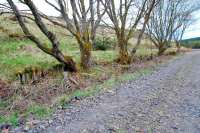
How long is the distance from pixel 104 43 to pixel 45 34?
20.4 metres

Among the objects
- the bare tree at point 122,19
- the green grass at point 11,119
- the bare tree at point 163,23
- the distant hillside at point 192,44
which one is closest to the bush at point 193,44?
the distant hillside at point 192,44

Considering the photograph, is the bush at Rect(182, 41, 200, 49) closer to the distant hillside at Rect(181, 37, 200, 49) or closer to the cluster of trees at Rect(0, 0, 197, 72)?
the distant hillside at Rect(181, 37, 200, 49)

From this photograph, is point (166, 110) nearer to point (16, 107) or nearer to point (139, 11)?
point (16, 107)

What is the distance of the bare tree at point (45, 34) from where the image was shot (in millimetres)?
11102

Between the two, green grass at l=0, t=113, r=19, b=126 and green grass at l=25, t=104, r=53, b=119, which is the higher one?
green grass at l=25, t=104, r=53, b=119

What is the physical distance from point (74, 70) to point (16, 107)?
223 inches

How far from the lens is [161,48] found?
3384 cm

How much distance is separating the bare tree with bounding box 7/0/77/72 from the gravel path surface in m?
3.98

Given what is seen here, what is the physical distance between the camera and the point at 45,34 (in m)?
12.2

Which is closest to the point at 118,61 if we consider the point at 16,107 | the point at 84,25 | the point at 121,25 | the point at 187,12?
the point at 121,25

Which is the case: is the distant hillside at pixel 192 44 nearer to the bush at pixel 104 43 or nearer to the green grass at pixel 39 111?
the bush at pixel 104 43

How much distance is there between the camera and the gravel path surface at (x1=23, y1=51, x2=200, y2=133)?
18.4 ft

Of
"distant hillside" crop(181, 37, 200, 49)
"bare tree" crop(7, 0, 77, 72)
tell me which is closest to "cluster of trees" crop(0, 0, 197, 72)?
"bare tree" crop(7, 0, 77, 72)

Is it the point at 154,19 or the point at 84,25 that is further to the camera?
the point at 154,19
